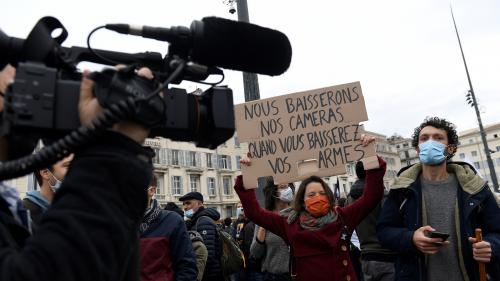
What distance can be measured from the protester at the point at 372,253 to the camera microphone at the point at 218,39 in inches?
121

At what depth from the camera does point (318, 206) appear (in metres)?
3.85

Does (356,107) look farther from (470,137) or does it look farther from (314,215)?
(470,137)

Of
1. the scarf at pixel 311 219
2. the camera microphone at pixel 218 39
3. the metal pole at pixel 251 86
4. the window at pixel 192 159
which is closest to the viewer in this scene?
the camera microphone at pixel 218 39

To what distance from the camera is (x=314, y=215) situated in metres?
3.85

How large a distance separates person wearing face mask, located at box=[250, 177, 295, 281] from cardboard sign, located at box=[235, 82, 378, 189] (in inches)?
35.2

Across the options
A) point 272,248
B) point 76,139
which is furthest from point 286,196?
point 76,139

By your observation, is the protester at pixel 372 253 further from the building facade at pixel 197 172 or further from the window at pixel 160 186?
the window at pixel 160 186

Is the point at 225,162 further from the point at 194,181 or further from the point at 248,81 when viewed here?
the point at 248,81

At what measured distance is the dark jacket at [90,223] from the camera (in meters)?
0.95

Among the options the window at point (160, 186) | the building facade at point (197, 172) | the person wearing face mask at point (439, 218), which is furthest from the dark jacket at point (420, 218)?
the window at point (160, 186)

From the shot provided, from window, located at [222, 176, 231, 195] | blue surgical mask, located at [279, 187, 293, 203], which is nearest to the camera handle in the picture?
blue surgical mask, located at [279, 187, 293, 203]

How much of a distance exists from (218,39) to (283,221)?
2.70 meters

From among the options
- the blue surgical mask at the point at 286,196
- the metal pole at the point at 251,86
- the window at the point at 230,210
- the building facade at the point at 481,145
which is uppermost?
the building facade at the point at 481,145

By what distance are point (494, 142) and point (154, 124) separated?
3800 inches
